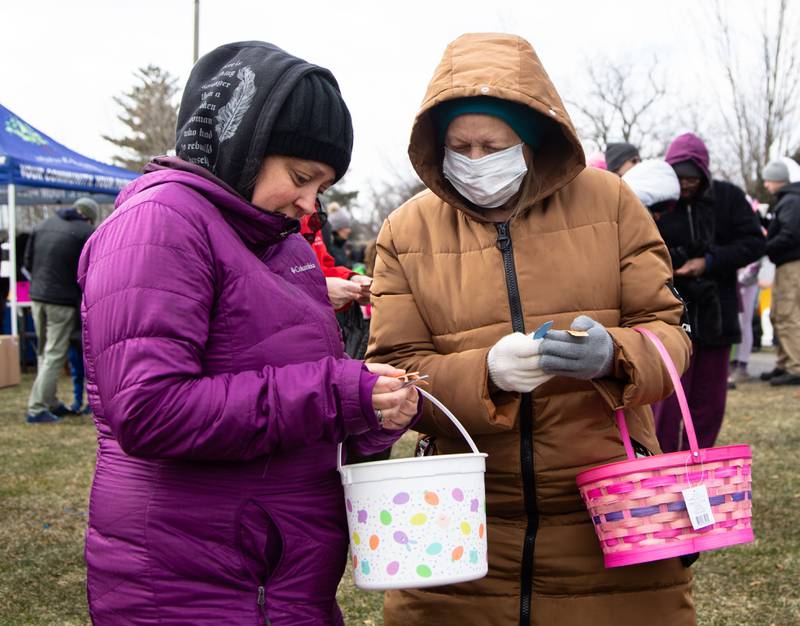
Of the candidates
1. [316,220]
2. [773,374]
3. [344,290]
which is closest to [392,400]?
[316,220]

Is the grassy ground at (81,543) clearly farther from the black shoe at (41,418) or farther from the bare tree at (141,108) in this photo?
the bare tree at (141,108)

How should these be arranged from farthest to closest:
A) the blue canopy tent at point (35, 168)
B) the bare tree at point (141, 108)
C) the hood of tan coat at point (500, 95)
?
the bare tree at point (141, 108) < the blue canopy tent at point (35, 168) < the hood of tan coat at point (500, 95)

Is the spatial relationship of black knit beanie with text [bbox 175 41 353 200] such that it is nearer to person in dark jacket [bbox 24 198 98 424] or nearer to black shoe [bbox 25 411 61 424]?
person in dark jacket [bbox 24 198 98 424]

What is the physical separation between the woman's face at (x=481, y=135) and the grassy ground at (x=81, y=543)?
2.28 meters

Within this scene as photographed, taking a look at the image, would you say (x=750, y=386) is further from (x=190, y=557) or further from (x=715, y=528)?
(x=190, y=557)

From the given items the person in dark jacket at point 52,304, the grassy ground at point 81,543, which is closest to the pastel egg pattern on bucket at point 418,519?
the grassy ground at point 81,543

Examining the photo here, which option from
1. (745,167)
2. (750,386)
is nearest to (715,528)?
(750,386)

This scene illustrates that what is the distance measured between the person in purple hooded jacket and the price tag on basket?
24.9 inches

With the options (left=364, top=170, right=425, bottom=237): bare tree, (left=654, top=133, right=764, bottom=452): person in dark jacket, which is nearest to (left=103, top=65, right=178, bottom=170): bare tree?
(left=364, top=170, right=425, bottom=237): bare tree

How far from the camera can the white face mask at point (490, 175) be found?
90.4 inches

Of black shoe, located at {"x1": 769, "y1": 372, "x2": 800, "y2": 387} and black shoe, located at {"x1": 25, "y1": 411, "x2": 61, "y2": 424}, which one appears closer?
black shoe, located at {"x1": 25, "y1": 411, "x2": 61, "y2": 424}

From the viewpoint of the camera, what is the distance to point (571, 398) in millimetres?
2217

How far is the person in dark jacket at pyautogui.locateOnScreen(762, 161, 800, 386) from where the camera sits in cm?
856

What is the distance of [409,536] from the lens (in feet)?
5.88
